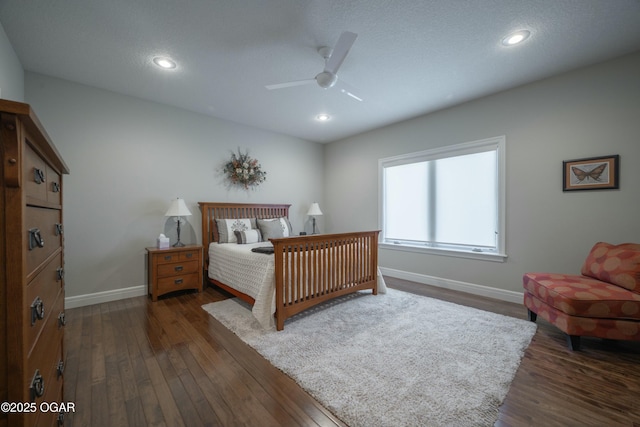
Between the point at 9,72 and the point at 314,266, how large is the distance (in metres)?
3.46

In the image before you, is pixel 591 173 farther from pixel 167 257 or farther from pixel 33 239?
pixel 167 257

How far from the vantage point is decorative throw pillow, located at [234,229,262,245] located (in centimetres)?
391

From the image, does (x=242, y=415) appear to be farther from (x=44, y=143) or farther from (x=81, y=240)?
(x=81, y=240)

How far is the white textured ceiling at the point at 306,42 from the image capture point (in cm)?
200

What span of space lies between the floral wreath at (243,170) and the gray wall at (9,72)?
2385mm

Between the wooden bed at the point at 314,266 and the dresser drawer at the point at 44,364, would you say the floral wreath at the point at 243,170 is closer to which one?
the wooden bed at the point at 314,266

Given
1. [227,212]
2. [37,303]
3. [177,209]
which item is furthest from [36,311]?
[227,212]

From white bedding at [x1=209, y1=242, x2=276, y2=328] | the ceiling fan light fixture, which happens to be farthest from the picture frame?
white bedding at [x1=209, y1=242, x2=276, y2=328]

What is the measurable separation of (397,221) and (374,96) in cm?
221

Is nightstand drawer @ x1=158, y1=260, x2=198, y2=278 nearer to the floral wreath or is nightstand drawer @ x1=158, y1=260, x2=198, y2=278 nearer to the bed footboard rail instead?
the floral wreath

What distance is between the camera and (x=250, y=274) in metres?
2.94

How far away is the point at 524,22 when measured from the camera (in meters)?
2.13

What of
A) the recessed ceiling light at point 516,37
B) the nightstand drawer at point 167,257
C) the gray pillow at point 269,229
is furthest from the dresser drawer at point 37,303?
the recessed ceiling light at point 516,37

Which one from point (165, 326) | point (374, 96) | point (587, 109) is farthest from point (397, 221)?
point (165, 326)
